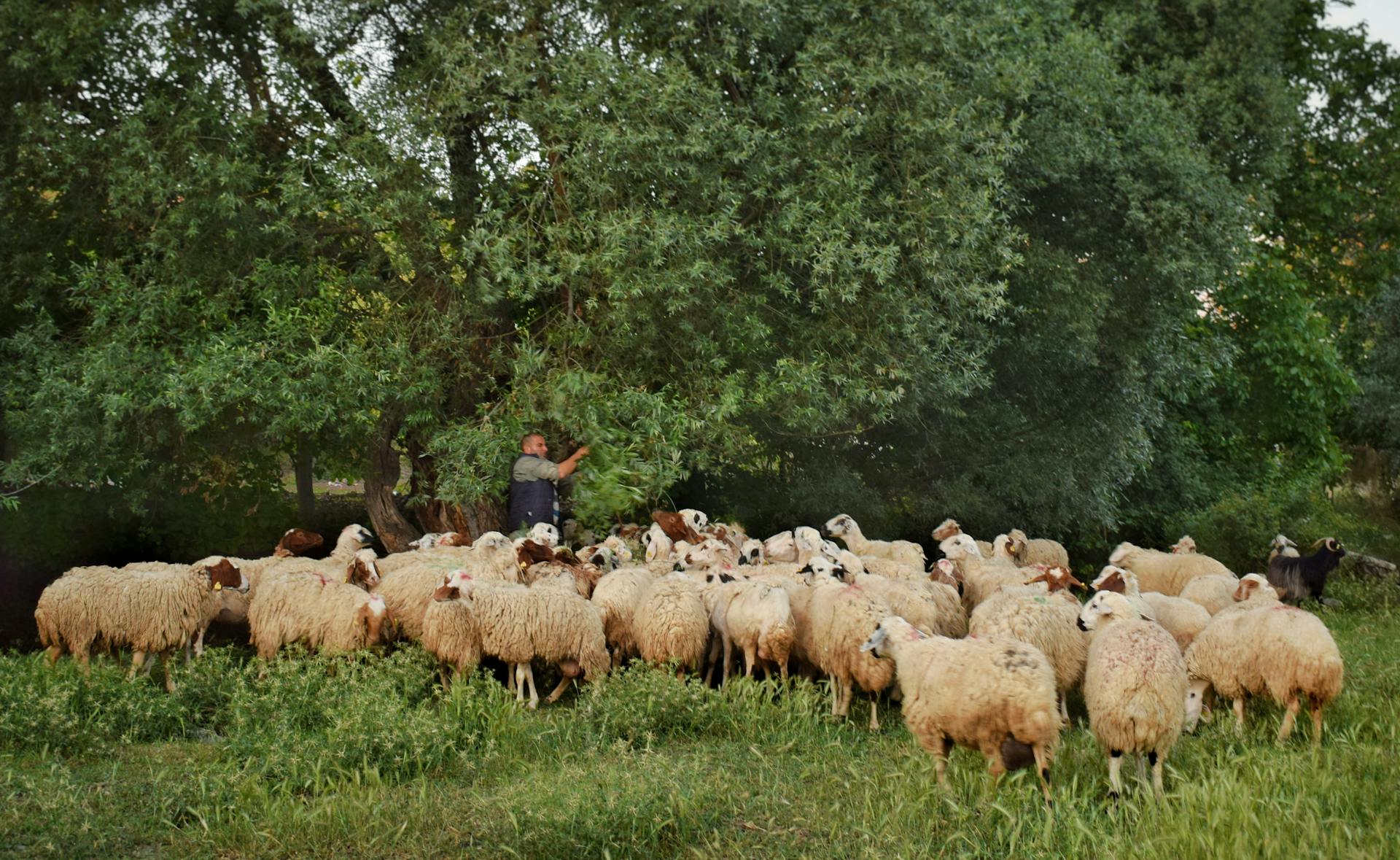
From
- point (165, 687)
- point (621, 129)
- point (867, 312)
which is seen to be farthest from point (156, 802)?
Answer: point (867, 312)

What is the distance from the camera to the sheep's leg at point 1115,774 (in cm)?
656

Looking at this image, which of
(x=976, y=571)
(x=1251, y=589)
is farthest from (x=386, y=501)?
(x=1251, y=589)

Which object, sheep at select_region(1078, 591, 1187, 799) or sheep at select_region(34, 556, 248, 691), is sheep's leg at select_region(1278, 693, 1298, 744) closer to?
sheep at select_region(1078, 591, 1187, 799)

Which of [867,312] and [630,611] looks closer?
[630,611]

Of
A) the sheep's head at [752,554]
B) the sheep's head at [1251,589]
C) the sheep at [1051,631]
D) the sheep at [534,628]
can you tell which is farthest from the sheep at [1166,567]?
the sheep at [534,628]

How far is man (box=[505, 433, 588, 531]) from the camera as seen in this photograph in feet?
41.6

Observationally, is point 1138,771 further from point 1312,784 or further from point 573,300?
point 573,300

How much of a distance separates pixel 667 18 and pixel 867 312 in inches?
154

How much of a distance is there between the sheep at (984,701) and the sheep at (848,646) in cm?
142

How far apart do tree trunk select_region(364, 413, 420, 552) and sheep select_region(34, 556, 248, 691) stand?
19.1ft

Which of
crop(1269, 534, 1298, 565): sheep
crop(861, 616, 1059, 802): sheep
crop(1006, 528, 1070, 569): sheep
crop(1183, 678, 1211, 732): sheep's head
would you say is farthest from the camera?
crop(1269, 534, 1298, 565): sheep

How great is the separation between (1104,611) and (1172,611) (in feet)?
5.44

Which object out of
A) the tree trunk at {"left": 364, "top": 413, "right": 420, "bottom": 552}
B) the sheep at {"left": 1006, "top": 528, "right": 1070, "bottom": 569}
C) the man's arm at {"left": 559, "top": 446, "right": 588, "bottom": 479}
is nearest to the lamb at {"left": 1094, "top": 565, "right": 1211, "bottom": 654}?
the sheep at {"left": 1006, "top": 528, "right": 1070, "bottom": 569}

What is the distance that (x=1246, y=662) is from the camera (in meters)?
7.83
